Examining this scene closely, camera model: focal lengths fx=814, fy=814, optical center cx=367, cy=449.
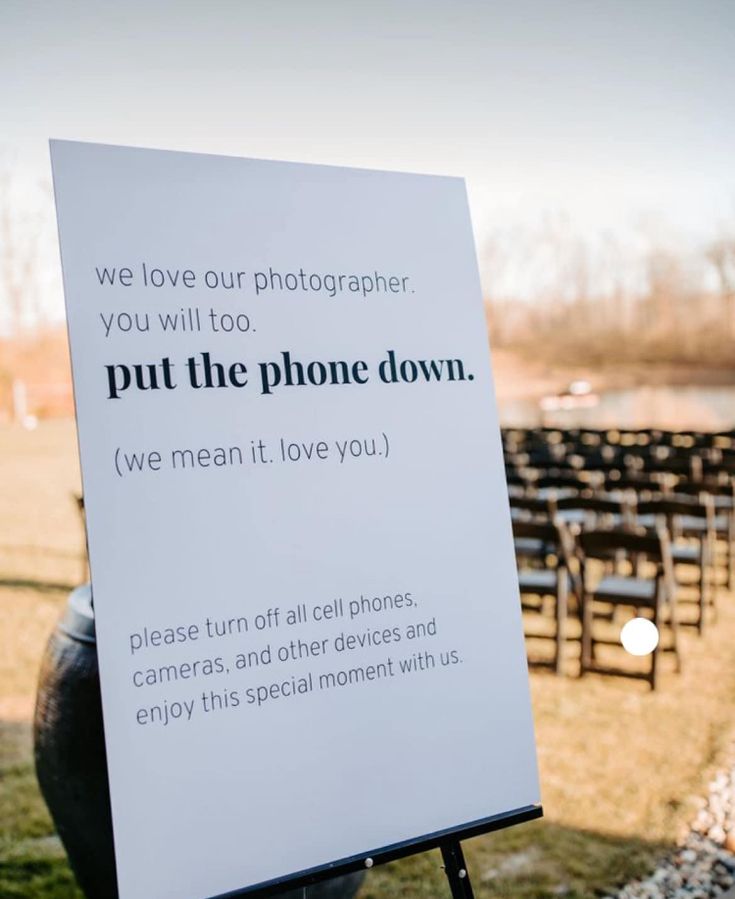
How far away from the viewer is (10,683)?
17.7ft

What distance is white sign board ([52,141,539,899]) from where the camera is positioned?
63.2 inches

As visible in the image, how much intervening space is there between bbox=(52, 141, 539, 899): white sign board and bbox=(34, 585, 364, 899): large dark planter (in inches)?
29.8

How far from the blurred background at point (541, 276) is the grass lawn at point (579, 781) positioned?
14mm

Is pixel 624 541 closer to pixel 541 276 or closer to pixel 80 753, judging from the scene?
pixel 80 753

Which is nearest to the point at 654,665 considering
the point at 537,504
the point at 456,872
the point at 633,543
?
→ the point at 633,543

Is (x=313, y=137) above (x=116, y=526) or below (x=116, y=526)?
above

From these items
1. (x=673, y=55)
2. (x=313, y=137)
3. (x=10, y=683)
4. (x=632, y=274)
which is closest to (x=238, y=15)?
(x=313, y=137)

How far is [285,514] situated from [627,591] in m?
3.71

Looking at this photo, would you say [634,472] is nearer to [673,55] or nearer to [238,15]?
[238,15]

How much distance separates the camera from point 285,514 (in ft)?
5.77

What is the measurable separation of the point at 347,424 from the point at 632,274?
21832 millimetres

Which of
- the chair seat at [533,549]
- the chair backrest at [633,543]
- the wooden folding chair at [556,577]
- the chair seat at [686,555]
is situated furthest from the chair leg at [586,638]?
the chair seat at [686,555]

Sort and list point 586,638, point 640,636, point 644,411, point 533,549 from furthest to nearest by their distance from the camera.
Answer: point 644,411 < point 533,549 < point 586,638 < point 640,636

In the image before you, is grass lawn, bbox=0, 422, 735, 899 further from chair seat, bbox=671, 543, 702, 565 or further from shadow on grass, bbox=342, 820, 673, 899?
chair seat, bbox=671, 543, 702, 565
